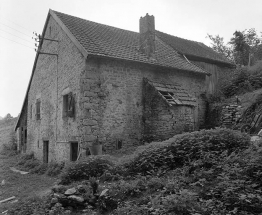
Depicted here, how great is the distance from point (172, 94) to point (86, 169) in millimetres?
6449

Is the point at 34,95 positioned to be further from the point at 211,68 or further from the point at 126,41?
the point at 211,68

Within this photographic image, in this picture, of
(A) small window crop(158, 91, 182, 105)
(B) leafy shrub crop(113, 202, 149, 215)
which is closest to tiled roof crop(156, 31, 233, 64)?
(A) small window crop(158, 91, 182, 105)

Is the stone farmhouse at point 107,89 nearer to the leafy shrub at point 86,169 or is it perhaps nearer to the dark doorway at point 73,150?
the dark doorway at point 73,150

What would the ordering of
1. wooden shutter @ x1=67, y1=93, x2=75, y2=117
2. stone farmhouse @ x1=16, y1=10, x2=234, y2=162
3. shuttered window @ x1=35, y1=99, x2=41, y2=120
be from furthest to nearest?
shuttered window @ x1=35, y1=99, x2=41, y2=120
wooden shutter @ x1=67, y1=93, x2=75, y2=117
stone farmhouse @ x1=16, y1=10, x2=234, y2=162

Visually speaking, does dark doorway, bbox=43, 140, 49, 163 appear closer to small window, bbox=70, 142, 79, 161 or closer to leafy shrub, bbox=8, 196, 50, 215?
small window, bbox=70, 142, 79, 161

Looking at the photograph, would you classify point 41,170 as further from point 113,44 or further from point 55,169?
point 113,44

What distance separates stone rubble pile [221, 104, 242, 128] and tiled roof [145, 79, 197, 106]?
2499 millimetres

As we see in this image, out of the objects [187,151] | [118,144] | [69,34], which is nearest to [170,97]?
[118,144]

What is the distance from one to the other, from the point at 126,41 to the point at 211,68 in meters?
7.72

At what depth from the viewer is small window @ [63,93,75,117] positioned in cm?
1159

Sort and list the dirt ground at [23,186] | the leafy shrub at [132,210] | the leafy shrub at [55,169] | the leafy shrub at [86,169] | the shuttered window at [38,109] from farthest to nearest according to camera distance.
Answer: the shuttered window at [38,109], the leafy shrub at [55,169], the dirt ground at [23,186], the leafy shrub at [86,169], the leafy shrub at [132,210]

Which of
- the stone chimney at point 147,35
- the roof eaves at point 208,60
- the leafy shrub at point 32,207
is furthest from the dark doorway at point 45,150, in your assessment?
the roof eaves at point 208,60

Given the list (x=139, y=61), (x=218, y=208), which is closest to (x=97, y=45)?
(x=139, y=61)

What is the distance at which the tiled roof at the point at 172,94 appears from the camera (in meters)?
12.0
